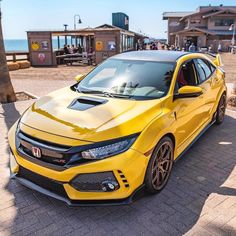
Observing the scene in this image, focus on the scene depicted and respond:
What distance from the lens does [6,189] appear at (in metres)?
3.40

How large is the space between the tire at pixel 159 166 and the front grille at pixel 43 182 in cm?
90

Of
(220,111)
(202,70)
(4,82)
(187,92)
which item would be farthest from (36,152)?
(4,82)

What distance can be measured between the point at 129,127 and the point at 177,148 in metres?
1.13

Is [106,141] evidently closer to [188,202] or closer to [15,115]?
[188,202]

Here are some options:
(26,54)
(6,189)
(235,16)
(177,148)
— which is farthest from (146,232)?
(235,16)

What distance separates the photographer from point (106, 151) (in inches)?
104

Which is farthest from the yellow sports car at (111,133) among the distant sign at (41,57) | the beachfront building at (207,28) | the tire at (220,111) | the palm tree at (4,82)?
the beachfront building at (207,28)

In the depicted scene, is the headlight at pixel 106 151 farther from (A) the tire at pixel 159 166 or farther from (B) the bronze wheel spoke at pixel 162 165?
(B) the bronze wheel spoke at pixel 162 165

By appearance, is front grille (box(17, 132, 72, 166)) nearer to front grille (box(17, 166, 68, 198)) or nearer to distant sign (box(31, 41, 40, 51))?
front grille (box(17, 166, 68, 198))

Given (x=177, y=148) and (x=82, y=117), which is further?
(x=177, y=148)

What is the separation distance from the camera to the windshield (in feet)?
11.7

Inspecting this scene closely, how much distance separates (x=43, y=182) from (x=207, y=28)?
53376 mm

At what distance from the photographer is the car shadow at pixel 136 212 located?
2.70 meters

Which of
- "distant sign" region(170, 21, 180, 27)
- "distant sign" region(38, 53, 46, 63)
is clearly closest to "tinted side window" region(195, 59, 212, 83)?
"distant sign" region(38, 53, 46, 63)
